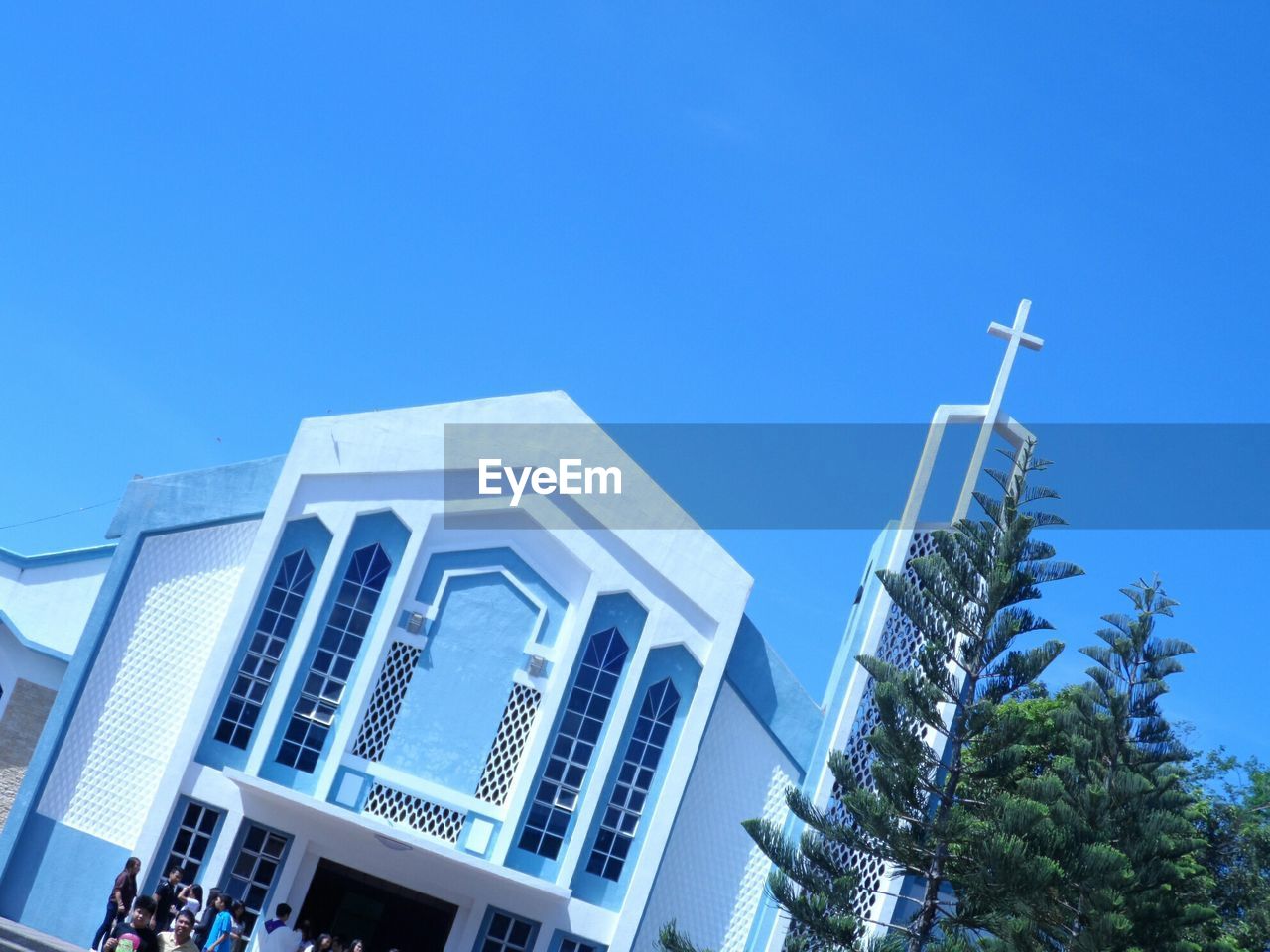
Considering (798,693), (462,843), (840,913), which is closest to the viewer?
(840,913)

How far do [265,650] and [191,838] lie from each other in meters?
1.81

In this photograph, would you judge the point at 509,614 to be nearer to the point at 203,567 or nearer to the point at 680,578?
the point at 680,578

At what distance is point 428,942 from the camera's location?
1366 centimetres

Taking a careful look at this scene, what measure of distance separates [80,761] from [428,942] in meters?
3.76

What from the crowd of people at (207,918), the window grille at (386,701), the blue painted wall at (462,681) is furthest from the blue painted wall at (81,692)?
the blue painted wall at (462,681)

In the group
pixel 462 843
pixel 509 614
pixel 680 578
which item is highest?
pixel 680 578

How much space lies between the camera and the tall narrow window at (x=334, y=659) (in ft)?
42.5

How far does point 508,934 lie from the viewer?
1312cm

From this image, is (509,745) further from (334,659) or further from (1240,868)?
(1240,868)

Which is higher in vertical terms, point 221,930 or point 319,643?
point 319,643

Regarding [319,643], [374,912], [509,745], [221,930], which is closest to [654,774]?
[509,745]

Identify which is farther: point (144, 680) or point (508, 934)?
point (508, 934)

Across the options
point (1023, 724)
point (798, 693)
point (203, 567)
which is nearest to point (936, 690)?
point (1023, 724)

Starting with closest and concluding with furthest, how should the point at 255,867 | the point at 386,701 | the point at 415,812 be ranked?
1. the point at 255,867
2. the point at 415,812
3. the point at 386,701
